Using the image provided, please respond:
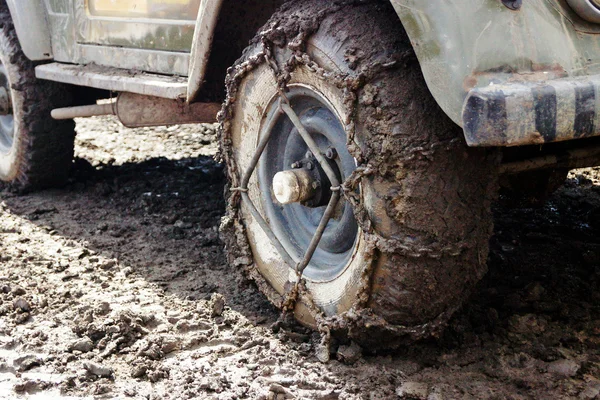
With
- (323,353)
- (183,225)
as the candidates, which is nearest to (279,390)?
(323,353)

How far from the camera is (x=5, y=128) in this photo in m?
5.03

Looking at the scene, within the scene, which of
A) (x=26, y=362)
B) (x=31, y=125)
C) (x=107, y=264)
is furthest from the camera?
(x=31, y=125)

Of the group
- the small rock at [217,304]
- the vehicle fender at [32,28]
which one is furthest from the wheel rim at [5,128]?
the small rock at [217,304]

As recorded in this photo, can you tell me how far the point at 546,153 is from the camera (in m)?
2.65

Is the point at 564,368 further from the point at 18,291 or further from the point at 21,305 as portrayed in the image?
the point at 18,291

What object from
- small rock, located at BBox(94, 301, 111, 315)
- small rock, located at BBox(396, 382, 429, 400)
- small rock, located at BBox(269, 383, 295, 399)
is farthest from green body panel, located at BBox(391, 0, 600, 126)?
small rock, located at BBox(94, 301, 111, 315)

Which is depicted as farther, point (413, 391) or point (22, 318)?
point (22, 318)

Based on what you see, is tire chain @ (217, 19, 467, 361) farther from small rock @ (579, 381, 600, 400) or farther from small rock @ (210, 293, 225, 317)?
small rock @ (579, 381, 600, 400)

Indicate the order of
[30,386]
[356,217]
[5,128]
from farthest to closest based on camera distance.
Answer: [5,128], [30,386], [356,217]

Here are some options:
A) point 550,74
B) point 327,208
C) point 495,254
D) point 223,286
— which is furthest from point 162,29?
point 550,74

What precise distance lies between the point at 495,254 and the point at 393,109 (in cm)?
127

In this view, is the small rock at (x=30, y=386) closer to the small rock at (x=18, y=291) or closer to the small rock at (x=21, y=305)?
the small rock at (x=21, y=305)

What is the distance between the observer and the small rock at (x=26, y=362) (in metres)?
2.64

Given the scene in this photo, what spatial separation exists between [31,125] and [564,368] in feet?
10.5
